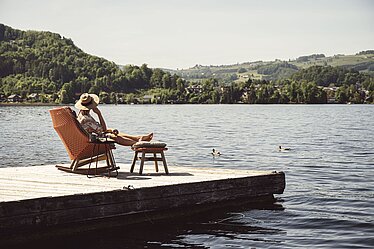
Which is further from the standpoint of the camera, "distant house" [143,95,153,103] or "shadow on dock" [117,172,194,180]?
"distant house" [143,95,153,103]

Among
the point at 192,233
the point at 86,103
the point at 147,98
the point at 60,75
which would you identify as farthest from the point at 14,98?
the point at 192,233

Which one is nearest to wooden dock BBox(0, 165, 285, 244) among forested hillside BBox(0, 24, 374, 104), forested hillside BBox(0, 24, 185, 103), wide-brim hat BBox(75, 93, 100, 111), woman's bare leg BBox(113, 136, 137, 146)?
woman's bare leg BBox(113, 136, 137, 146)

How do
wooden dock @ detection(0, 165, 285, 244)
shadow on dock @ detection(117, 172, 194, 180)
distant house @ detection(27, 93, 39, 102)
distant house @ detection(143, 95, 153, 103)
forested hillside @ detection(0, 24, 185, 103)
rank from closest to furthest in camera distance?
wooden dock @ detection(0, 165, 285, 244)
shadow on dock @ detection(117, 172, 194, 180)
distant house @ detection(27, 93, 39, 102)
forested hillside @ detection(0, 24, 185, 103)
distant house @ detection(143, 95, 153, 103)

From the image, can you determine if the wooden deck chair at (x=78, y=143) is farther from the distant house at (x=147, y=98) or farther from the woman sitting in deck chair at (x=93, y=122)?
the distant house at (x=147, y=98)

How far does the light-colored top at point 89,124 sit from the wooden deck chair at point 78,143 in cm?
30

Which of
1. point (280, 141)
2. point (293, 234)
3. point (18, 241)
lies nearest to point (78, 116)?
point (18, 241)

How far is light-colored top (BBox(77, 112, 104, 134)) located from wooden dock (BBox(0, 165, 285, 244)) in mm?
991

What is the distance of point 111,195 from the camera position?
10820 mm

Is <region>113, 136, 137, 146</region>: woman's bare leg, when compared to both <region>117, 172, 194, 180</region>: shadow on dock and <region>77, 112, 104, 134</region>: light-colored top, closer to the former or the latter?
<region>77, 112, 104, 134</region>: light-colored top

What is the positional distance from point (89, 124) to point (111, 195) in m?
2.53

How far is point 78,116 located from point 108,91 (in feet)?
580

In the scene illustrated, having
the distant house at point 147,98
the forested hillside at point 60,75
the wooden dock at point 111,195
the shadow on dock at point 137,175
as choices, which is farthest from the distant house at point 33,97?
the shadow on dock at point 137,175

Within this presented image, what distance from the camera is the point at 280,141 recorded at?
39.6 metres

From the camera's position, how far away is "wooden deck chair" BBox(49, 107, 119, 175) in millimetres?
12547
